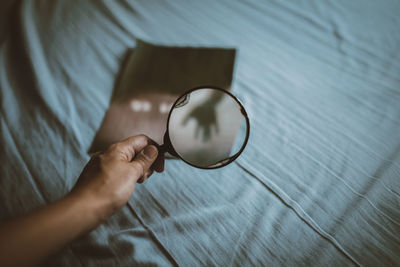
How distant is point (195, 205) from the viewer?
0.77m

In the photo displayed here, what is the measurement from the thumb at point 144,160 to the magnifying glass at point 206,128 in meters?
0.03

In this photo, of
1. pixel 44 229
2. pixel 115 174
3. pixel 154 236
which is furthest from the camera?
pixel 154 236

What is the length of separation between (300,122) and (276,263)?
45 cm

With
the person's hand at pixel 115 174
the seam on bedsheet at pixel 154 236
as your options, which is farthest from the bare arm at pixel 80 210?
the seam on bedsheet at pixel 154 236

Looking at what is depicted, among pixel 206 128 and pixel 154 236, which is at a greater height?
pixel 206 128

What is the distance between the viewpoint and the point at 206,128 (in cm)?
83

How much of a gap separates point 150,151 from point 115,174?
4.2 inches

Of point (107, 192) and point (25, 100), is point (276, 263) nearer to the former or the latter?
point (107, 192)

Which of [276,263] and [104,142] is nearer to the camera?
[276,263]

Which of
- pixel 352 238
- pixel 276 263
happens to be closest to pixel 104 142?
pixel 276 263

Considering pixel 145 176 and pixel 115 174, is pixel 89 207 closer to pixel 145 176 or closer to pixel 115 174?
pixel 115 174

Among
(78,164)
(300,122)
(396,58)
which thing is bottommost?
(78,164)

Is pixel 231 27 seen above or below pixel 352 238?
above

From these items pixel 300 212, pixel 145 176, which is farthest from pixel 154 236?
pixel 300 212
